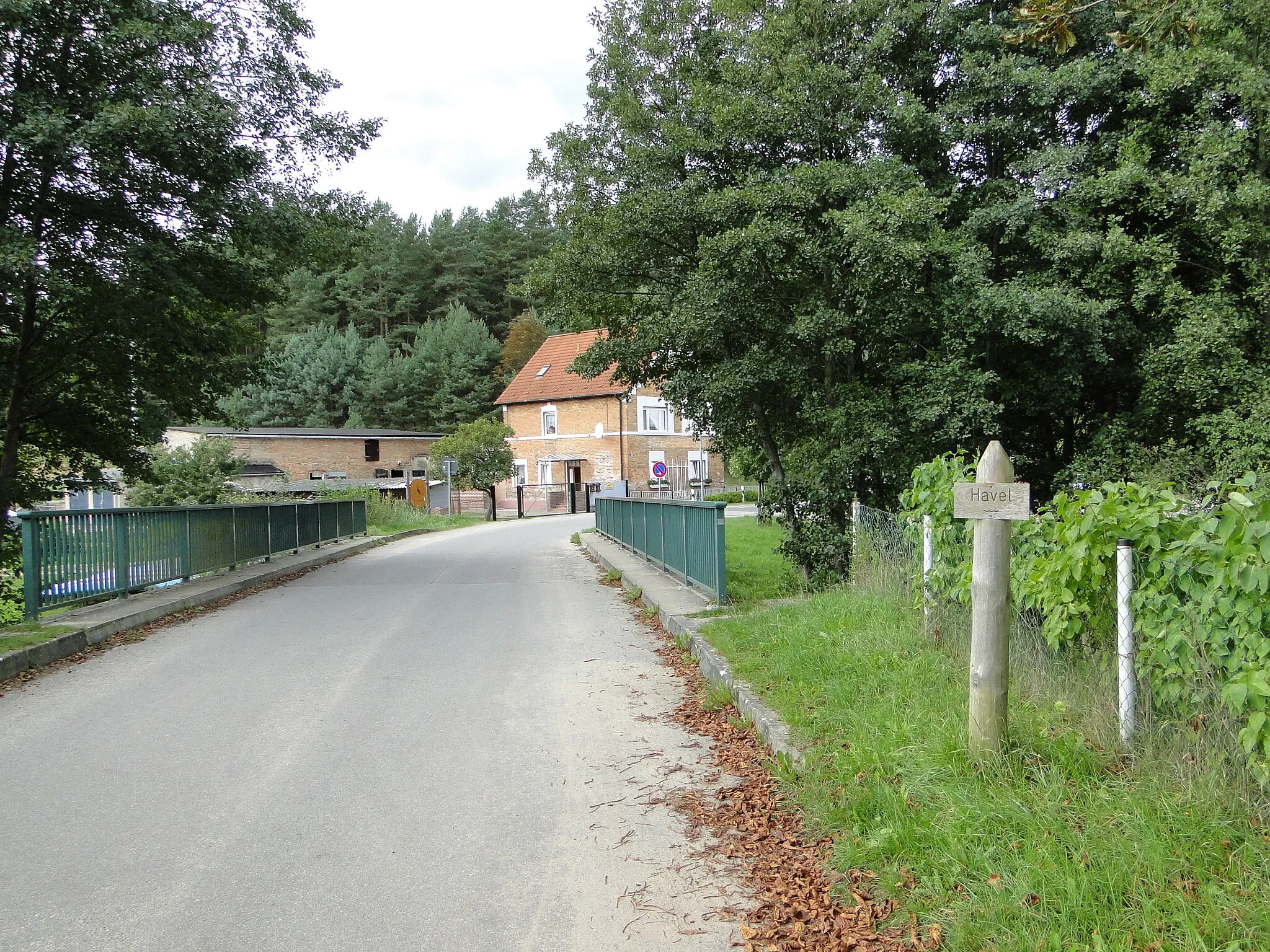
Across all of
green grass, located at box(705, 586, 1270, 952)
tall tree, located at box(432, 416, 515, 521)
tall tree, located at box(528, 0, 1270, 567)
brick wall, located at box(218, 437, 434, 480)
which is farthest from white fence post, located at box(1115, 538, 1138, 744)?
brick wall, located at box(218, 437, 434, 480)

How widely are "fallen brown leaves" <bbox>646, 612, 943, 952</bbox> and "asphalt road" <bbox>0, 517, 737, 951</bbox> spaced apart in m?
0.17

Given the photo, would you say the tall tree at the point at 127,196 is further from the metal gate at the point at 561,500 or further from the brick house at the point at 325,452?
the metal gate at the point at 561,500

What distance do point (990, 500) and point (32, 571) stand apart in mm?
10013

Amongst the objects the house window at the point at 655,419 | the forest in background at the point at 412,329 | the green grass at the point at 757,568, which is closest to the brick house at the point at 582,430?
the house window at the point at 655,419

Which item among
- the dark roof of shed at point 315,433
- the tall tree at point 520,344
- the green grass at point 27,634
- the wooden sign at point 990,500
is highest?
the tall tree at point 520,344

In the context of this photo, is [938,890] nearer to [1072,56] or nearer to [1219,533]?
[1219,533]

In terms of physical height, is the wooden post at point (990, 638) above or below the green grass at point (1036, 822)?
above

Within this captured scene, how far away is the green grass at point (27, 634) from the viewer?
8.18 meters

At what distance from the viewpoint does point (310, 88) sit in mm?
13883

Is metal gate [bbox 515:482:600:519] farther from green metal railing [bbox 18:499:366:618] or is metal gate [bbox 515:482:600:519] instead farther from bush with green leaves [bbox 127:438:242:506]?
green metal railing [bbox 18:499:366:618]

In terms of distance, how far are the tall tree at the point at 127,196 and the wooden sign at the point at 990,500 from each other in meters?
10.3

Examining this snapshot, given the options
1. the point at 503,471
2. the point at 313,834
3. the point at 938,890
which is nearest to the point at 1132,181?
the point at 938,890

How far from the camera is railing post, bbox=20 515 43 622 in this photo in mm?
9547

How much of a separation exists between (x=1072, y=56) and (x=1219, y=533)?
12.6 metres
